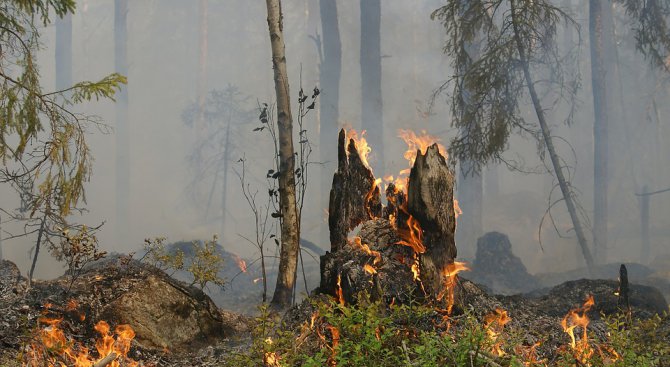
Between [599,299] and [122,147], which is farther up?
[122,147]

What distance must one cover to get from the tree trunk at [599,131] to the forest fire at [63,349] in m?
20.5

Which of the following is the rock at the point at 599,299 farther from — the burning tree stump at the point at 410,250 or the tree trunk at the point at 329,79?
the tree trunk at the point at 329,79

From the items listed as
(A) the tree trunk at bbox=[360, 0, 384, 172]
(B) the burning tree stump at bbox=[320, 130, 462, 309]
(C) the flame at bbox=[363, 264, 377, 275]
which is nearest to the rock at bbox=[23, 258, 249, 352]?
(B) the burning tree stump at bbox=[320, 130, 462, 309]

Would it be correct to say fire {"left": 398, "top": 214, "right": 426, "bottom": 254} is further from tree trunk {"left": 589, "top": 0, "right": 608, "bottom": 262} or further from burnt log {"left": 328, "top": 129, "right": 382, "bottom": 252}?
tree trunk {"left": 589, "top": 0, "right": 608, "bottom": 262}

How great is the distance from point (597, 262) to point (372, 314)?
794 inches

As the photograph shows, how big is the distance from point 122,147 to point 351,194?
40.1 m

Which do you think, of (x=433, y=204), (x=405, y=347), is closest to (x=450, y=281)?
(x=433, y=204)

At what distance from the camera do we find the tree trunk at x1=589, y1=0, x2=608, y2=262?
74.3 ft

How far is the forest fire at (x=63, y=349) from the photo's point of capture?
15.3ft

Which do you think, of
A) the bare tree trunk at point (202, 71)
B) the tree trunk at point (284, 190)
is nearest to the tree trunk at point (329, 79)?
the bare tree trunk at point (202, 71)

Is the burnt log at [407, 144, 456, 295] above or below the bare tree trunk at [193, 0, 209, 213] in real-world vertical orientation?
below

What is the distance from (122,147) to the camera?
142ft

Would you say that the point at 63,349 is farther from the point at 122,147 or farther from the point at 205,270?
the point at 122,147

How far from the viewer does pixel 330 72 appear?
30.1 m
